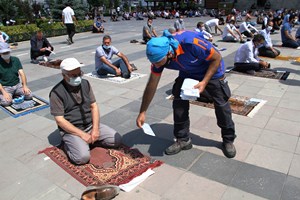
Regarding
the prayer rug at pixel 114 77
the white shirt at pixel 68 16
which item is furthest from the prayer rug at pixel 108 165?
the white shirt at pixel 68 16

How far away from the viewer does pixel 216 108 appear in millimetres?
3316

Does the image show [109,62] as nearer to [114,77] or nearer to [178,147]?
[114,77]

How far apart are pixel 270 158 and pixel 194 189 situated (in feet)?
3.85

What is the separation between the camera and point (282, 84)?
6320mm

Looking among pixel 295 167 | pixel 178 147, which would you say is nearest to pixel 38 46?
pixel 178 147

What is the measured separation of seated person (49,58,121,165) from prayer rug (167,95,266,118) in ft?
7.22

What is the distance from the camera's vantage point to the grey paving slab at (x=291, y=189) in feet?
8.94

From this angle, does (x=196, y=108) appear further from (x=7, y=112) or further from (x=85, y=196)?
(x=7, y=112)

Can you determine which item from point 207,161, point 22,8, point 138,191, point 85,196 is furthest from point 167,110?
point 22,8

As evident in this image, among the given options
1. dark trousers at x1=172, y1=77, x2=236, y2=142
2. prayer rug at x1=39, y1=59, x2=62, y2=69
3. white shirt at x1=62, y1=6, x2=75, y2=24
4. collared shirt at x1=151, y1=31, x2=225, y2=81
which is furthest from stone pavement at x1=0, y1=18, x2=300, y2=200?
white shirt at x1=62, y1=6, x2=75, y2=24

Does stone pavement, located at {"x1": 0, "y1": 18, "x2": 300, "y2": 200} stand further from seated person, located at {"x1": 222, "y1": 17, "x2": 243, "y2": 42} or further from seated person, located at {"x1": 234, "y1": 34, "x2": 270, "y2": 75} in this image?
seated person, located at {"x1": 222, "y1": 17, "x2": 243, "y2": 42}

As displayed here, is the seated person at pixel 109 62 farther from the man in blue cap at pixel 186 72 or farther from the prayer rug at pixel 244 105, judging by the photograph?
the man in blue cap at pixel 186 72

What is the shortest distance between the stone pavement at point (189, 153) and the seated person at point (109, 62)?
101 centimetres

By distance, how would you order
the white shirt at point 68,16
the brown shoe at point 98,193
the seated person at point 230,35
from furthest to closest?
the white shirt at point 68,16
the seated person at point 230,35
the brown shoe at point 98,193
